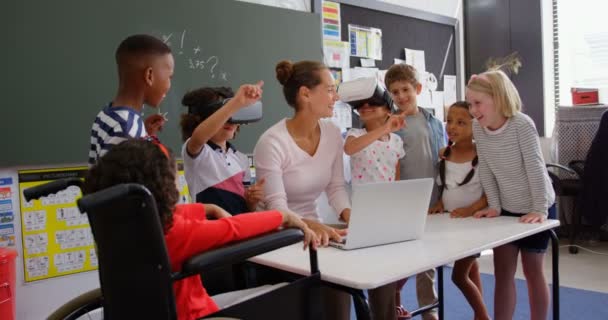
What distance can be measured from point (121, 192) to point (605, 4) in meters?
4.70

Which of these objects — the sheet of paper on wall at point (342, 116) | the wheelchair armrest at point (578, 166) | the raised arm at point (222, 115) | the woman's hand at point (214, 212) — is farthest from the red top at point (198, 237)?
the wheelchair armrest at point (578, 166)

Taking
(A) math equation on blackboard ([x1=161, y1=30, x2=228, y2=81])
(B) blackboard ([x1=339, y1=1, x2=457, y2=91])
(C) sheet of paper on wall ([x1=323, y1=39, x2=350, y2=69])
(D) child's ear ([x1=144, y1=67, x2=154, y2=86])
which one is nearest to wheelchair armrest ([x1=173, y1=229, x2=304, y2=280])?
(D) child's ear ([x1=144, y1=67, x2=154, y2=86])

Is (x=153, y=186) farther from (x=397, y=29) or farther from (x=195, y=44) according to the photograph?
(x=397, y=29)

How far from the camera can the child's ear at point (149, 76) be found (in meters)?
1.44

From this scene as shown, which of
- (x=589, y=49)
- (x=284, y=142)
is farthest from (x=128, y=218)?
(x=589, y=49)

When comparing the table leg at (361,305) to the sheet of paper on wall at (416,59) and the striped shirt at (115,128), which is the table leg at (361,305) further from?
the sheet of paper on wall at (416,59)

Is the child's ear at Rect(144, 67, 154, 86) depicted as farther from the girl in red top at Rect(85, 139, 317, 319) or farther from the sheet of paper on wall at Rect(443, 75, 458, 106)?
the sheet of paper on wall at Rect(443, 75, 458, 106)

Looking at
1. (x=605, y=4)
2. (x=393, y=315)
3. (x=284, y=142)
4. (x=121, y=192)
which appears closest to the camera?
(x=121, y=192)

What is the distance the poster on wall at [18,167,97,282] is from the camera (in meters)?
2.27

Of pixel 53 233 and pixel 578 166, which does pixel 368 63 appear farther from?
pixel 53 233

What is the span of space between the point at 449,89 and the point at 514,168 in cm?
268

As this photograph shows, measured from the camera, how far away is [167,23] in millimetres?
2631

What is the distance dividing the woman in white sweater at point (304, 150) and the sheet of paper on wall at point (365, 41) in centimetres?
192

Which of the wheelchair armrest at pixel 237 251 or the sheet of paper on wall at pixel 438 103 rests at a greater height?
the sheet of paper on wall at pixel 438 103
